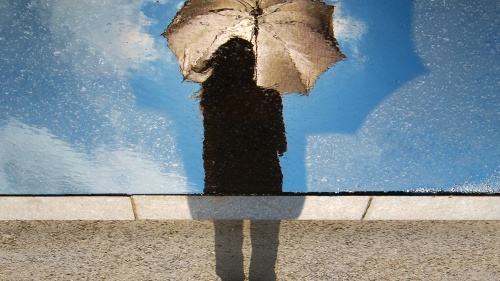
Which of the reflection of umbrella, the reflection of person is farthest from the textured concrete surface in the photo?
the reflection of umbrella

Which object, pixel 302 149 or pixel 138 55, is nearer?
pixel 138 55

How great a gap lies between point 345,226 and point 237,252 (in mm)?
904

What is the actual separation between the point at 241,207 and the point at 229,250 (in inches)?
13.9

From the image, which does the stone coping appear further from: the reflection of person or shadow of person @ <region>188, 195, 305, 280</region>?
the reflection of person

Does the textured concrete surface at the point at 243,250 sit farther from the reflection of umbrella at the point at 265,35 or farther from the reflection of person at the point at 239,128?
the reflection of umbrella at the point at 265,35

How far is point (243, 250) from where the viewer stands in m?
2.71

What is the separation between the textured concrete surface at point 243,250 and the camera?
266 centimetres

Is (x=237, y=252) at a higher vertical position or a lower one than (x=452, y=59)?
lower

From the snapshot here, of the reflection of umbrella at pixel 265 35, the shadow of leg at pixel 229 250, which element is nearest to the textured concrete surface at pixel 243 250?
the shadow of leg at pixel 229 250

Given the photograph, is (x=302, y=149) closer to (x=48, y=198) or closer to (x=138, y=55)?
(x=138, y=55)

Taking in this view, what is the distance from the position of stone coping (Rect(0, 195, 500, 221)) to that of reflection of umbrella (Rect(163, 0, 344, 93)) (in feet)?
3.10

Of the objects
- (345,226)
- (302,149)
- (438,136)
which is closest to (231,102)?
(302,149)

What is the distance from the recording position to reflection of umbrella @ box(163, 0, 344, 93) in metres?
2.25

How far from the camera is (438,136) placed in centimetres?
255
